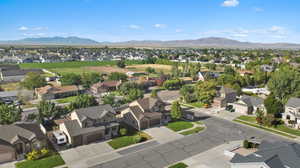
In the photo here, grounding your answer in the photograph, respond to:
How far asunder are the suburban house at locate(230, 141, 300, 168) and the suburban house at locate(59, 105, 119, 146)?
75.8 ft

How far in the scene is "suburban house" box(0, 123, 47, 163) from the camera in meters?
31.3

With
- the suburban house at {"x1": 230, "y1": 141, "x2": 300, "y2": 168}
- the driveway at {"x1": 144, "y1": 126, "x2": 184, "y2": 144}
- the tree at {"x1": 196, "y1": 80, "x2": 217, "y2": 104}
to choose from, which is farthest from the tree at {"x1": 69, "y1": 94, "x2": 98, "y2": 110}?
the suburban house at {"x1": 230, "y1": 141, "x2": 300, "y2": 168}

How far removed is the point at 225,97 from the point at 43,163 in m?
48.8

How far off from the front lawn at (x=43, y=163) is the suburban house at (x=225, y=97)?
4349 cm

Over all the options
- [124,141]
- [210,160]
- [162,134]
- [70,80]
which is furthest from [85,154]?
[70,80]

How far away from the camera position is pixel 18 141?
3262cm

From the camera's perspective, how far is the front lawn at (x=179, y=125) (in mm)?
43819

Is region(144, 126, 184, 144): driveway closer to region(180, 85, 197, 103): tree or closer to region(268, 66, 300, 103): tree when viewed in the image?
region(180, 85, 197, 103): tree

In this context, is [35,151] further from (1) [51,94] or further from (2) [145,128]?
(1) [51,94]

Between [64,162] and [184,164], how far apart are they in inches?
695

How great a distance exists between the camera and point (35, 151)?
3244 centimetres

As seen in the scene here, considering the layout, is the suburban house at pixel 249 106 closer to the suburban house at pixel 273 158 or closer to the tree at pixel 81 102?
the suburban house at pixel 273 158

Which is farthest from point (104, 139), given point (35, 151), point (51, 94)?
point (51, 94)

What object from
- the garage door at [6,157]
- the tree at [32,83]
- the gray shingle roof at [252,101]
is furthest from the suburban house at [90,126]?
the tree at [32,83]
